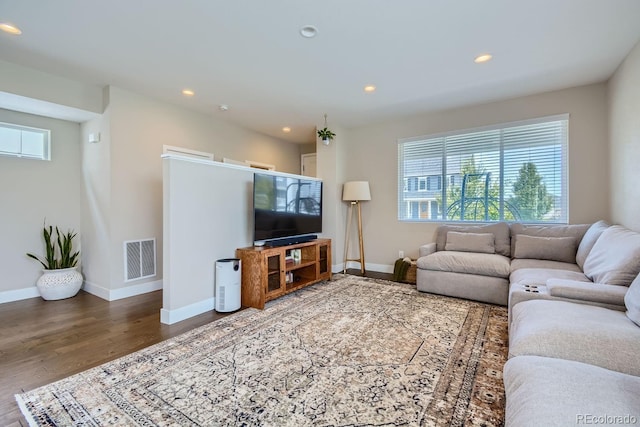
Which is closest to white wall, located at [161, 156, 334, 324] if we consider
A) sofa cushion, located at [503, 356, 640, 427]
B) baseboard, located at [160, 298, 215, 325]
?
baseboard, located at [160, 298, 215, 325]

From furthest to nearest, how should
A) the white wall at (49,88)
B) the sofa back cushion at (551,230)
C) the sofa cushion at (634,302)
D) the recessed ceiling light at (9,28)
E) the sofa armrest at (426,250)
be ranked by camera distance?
the sofa armrest at (426,250), the sofa back cushion at (551,230), the white wall at (49,88), the recessed ceiling light at (9,28), the sofa cushion at (634,302)

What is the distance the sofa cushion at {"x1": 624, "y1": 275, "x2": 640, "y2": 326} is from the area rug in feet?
2.60

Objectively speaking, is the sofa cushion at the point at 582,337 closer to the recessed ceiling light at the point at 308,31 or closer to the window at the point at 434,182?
the recessed ceiling light at the point at 308,31

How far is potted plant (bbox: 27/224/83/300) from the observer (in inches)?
136

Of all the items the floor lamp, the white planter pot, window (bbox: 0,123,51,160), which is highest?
window (bbox: 0,123,51,160)

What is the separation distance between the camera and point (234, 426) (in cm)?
144

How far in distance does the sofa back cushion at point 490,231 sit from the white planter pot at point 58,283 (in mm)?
4933

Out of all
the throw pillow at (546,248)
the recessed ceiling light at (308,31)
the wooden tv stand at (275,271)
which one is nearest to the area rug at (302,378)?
the wooden tv stand at (275,271)

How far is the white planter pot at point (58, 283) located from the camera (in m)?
3.43

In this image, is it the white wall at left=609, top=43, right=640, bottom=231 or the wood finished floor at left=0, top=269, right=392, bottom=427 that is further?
the white wall at left=609, top=43, right=640, bottom=231

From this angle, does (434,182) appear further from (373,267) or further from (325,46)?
(325,46)

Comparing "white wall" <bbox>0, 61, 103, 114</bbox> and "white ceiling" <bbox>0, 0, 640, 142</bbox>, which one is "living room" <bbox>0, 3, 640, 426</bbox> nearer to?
"white wall" <bbox>0, 61, 103, 114</bbox>

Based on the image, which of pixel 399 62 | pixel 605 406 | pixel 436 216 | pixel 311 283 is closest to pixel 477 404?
pixel 605 406

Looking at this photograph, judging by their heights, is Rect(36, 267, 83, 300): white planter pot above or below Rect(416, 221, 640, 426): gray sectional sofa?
below
